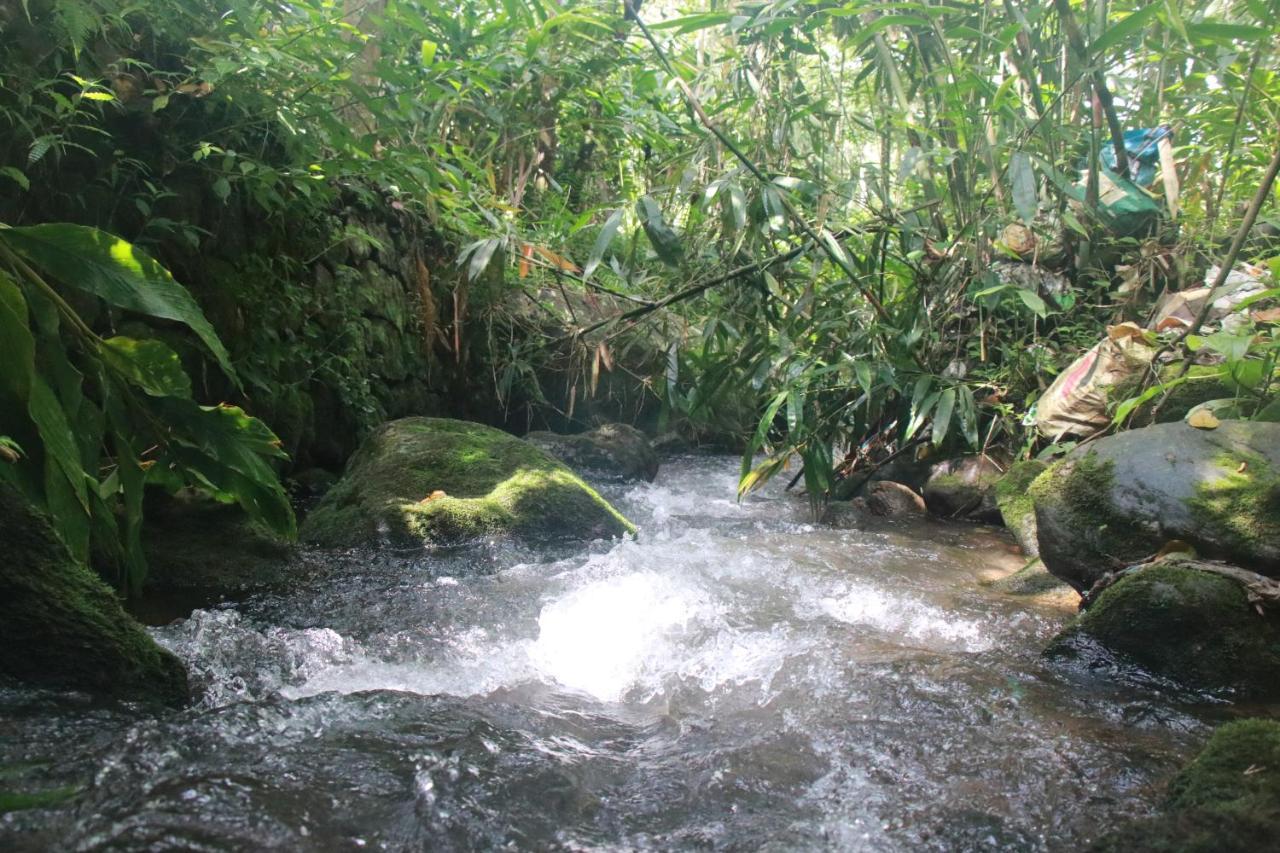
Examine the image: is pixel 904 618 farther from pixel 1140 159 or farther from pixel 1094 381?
pixel 1140 159

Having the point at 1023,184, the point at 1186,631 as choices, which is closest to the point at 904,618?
the point at 1186,631

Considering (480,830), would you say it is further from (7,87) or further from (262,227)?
(262,227)

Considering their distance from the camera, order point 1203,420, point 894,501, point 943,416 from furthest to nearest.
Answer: point 894,501 < point 943,416 < point 1203,420

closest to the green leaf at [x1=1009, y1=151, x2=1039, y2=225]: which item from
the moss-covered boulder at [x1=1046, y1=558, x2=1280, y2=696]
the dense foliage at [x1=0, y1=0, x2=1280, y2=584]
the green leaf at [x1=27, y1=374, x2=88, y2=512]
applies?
the dense foliage at [x1=0, y1=0, x2=1280, y2=584]

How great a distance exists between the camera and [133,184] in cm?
328

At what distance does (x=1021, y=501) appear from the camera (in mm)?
4191

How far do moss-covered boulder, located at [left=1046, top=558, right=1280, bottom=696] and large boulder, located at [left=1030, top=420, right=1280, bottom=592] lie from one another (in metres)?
0.38

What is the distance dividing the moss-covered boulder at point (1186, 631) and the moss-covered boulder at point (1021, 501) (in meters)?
1.71

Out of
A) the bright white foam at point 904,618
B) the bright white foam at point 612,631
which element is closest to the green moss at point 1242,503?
the bright white foam at point 904,618

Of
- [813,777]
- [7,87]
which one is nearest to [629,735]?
[813,777]

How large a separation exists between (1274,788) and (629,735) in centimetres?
119

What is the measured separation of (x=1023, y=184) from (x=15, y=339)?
2.91m

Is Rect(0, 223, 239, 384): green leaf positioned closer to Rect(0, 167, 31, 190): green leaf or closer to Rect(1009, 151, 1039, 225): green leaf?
Rect(0, 167, 31, 190): green leaf

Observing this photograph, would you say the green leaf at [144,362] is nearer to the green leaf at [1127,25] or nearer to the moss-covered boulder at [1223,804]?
the moss-covered boulder at [1223,804]
